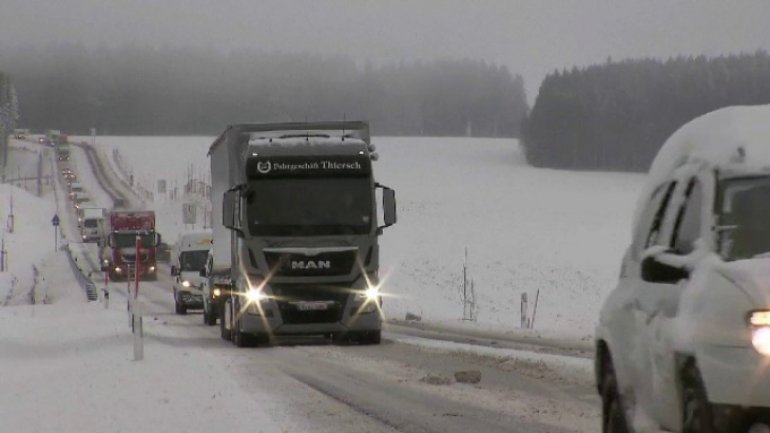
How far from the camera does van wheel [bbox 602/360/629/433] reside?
25.0ft

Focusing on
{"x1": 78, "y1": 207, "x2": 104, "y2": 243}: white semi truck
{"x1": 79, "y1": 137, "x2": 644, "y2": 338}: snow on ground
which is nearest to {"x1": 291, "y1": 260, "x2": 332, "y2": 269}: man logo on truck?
{"x1": 79, "y1": 137, "x2": 644, "y2": 338}: snow on ground

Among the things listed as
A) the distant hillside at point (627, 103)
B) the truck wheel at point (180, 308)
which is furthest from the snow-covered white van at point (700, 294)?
the distant hillside at point (627, 103)

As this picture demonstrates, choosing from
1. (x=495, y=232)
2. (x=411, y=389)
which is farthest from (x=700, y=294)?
(x=495, y=232)

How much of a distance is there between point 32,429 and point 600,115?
143879 millimetres

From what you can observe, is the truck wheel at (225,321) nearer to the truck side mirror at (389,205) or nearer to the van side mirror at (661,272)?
the truck side mirror at (389,205)

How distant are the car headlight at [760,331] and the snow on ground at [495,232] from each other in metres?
20.7

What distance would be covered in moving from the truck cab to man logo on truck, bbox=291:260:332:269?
59.0 feet

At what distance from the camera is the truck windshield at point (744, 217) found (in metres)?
6.09

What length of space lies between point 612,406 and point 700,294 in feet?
7.37

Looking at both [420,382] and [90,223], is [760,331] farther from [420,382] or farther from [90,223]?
[90,223]

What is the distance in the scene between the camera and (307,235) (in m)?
20.7

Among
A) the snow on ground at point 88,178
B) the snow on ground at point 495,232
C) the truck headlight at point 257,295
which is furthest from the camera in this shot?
the snow on ground at point 88,178

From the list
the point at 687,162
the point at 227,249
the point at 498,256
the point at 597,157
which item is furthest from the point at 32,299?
the point at 597,157

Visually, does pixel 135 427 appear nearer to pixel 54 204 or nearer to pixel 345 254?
pixel 345 254
